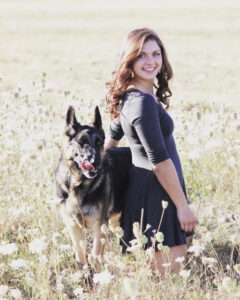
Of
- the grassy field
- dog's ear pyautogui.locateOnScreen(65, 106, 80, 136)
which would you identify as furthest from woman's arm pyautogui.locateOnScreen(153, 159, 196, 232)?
dog's ear pyautogui.locateOnScreen(65, 106, 80, 136)

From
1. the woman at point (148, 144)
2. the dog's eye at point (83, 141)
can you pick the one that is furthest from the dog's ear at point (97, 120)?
the dog's eye at point (83, 141)

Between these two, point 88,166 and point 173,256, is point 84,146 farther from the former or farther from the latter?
point 173,256

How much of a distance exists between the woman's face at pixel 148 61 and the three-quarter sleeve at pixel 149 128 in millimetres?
282

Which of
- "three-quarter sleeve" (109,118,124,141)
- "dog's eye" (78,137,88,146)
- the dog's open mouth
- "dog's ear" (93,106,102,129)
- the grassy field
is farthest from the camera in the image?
"three-quarter sleeve" (109,118,124,141)

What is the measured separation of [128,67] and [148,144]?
0.67 meters

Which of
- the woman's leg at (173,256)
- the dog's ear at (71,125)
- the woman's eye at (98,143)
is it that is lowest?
the woman's leg at (173,256)

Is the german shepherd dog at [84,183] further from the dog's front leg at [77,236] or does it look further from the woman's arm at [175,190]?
the woman's arm at [175,190]

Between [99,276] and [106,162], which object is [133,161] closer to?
[106,162]

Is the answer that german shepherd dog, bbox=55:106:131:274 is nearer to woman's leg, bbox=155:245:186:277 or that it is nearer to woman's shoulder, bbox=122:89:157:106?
woman's shoulder, bbox=122:89:157:106

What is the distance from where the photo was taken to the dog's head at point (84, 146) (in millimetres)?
3857

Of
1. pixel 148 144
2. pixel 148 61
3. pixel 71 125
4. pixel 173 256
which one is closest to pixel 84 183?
pixel 71 125

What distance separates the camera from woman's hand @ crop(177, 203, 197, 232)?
4.02 meters

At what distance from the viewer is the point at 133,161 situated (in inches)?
172

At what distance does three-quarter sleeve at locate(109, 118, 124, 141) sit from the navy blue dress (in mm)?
410
